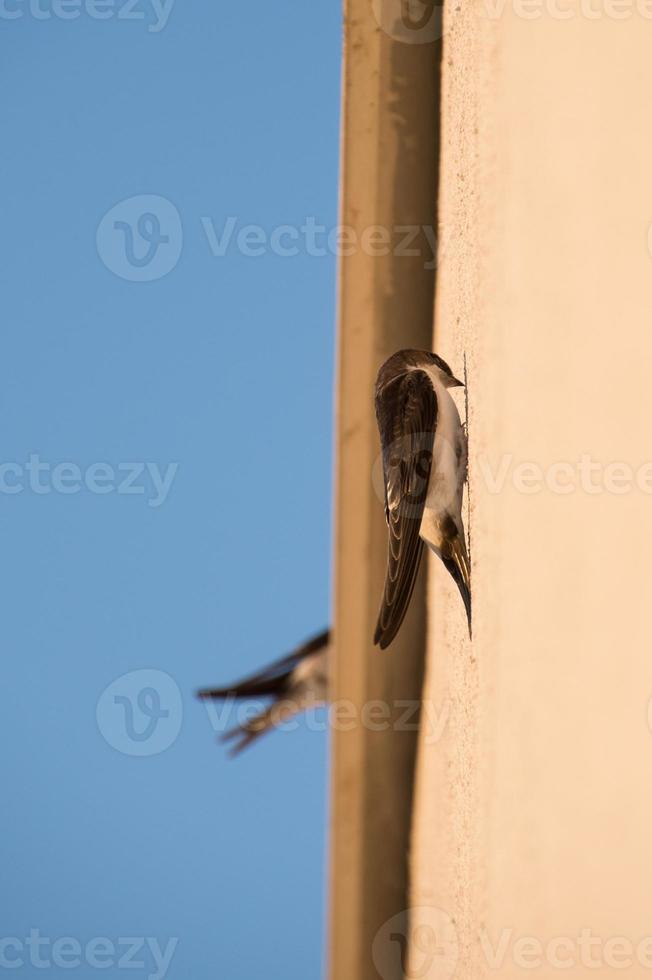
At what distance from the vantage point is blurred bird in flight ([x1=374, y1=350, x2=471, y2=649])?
3.69 metres

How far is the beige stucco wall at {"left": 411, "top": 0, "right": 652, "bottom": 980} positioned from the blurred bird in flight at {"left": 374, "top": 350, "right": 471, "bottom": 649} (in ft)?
0.60

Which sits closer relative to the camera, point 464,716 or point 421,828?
point 464,716

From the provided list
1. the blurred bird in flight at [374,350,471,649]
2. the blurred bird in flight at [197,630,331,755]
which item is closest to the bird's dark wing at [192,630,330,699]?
the blurred bird in flight at [197,630,331,755]

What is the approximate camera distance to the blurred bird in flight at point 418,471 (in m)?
3.69

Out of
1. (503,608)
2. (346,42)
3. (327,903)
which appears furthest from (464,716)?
(346,42)

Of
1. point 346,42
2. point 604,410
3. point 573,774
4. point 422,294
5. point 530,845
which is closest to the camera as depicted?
point 604,410

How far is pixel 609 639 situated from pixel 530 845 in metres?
0.85

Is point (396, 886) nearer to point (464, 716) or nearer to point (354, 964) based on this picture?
point (354, 964)

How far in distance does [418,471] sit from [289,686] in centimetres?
159

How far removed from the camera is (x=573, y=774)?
2.64 metres

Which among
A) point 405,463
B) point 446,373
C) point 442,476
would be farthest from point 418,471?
point 446,373

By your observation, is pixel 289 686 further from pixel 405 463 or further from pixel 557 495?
pixel 557 495

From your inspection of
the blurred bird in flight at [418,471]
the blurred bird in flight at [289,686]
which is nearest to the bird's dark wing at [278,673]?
the blurred bird in flight at [289,686]

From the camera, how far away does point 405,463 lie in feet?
12.7
